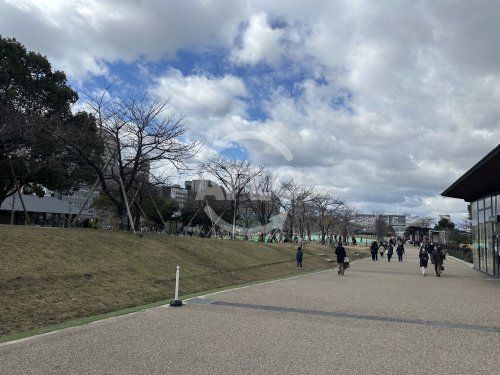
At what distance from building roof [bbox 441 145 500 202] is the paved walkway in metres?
5.40

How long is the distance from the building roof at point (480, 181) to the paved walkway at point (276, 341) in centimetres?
540

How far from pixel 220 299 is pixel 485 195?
16925mm

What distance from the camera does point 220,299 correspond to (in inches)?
439

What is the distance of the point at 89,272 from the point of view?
12.3 meters

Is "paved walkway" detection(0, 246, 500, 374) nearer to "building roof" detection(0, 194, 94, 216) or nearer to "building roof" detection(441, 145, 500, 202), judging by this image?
"building roof" detection(441, 145, 500, 202)

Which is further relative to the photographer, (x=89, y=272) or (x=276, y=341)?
(x=89, y=272)

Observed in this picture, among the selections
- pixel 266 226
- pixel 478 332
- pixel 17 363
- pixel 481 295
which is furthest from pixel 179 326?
pixel 266 226

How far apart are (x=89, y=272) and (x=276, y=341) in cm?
730

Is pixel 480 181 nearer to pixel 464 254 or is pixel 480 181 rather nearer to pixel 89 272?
pixel 89 272

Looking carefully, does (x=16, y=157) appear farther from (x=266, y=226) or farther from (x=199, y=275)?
(x=266, y=226)

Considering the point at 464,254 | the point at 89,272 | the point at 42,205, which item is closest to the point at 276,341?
the point at 89,272

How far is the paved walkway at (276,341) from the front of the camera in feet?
18.1

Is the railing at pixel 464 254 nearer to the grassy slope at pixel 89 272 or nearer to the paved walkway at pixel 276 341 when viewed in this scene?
the grassy slope at pixel 89 272

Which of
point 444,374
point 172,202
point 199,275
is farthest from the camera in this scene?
point 172,202
